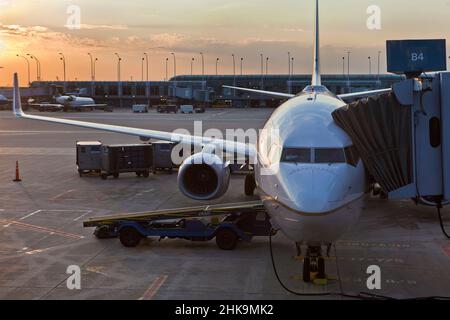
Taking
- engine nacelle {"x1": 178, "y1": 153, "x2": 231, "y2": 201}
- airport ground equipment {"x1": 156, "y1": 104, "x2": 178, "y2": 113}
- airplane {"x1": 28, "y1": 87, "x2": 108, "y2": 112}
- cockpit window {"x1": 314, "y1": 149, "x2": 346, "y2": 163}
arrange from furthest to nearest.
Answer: airplane {"x1": 28, "y1": 87, "x2": 108, "y2": 112} < airport ground equipment {"x1": 156, "y1": 104, "x2": 178, "y2": 113} < engine nacelle {"x1": 178, "y1": 153, "x2": 231, "y2": 201} < cockpit window {"x1": 314, "y1": 149, "x2": 346, "y2": 163}

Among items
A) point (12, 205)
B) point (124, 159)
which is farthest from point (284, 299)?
point (124, 159)

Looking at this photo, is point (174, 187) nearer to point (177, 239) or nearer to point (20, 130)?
point (177, 239)

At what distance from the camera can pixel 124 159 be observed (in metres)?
30.2

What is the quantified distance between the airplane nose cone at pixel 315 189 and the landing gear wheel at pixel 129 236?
6.69 metres

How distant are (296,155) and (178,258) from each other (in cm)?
520

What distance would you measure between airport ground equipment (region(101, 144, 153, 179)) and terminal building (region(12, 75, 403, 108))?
107884 mm

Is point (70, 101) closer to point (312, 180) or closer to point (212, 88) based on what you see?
point (212, 88)

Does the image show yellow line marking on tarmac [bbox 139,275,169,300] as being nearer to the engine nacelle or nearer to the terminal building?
the engine nacelle

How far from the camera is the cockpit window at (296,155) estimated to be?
12078mm

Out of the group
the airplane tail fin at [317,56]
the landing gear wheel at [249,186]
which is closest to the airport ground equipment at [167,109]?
the airplane tail fin at [317,56]

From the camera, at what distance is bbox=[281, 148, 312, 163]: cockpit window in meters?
12.1

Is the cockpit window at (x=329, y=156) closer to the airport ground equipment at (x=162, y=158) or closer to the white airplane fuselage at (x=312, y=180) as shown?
the white airplane fuselage at (x=312, y=180)

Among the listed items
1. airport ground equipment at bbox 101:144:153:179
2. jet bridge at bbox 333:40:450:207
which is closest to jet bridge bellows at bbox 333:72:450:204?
jet bridge at bbox 333:40:450:207
